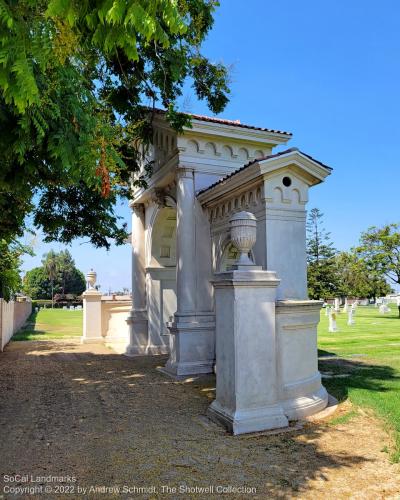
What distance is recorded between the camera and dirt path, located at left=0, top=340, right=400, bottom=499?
12.8 feet

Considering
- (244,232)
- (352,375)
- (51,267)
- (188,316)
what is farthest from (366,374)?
(51,267)

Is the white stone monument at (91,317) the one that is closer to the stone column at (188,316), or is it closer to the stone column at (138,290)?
the stone column at (138,290)

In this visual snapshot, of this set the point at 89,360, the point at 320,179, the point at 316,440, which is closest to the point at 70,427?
the point at 316,440

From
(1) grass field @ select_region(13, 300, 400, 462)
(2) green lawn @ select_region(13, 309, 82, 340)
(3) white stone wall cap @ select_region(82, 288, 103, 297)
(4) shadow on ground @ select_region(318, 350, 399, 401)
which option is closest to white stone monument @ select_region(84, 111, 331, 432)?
(1) grass field @ select_region(13, 300, 400, 462)

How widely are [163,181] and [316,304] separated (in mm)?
6321

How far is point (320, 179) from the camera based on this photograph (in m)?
7.23

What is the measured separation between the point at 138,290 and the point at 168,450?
29.7 ft

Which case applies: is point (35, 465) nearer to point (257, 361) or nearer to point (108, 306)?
point (257, 361)

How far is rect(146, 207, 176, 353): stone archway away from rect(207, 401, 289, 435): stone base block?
7.47 m

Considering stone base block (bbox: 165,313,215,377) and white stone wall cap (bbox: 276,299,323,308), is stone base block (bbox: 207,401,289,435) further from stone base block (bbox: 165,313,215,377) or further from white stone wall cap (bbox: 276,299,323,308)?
stone base block (bbox: 165,313,215,377)

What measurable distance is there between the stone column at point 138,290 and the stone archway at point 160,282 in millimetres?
325

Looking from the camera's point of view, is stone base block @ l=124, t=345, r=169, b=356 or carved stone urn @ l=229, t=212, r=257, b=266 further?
stone base block @ l=124, t=345, r=169, b=356

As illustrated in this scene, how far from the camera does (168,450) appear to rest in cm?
475

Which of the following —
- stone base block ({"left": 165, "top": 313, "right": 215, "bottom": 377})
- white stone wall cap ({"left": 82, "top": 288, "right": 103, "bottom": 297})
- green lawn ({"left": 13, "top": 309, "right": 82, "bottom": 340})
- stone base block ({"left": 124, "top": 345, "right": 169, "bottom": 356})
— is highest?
white stone wall cap ({"left": 82, "top": 288, "right": 103, "bottom": 297})
